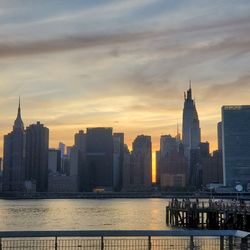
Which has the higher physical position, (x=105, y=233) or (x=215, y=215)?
(x=105, y=233)

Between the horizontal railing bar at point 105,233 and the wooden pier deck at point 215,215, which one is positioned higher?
the horizontal railing bar at point 105,233

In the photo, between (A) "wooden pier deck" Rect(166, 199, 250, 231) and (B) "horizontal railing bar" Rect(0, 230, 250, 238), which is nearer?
(B) "horizontal railing bar" Rect(0, 230, 250, 238)

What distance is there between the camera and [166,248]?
120ft

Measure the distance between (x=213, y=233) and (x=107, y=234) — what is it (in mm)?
5103

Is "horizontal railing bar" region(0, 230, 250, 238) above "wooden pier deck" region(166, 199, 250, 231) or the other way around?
above

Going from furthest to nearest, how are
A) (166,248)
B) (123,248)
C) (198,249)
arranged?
(198,249)
(123,248)
(166,248)

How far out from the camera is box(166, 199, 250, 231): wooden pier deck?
69.3 meters

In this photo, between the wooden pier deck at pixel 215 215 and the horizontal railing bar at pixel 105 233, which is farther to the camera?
the wooden pier deck at pixel 215 215

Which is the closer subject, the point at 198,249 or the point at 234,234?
the point at 234,234

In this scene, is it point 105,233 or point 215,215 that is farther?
point 215,215

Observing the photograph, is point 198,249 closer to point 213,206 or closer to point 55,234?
point 55,234

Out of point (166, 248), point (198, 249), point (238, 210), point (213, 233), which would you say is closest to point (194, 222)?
point (238, 210)

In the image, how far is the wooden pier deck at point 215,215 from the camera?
69.3 meters

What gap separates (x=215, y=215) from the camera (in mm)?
77438
